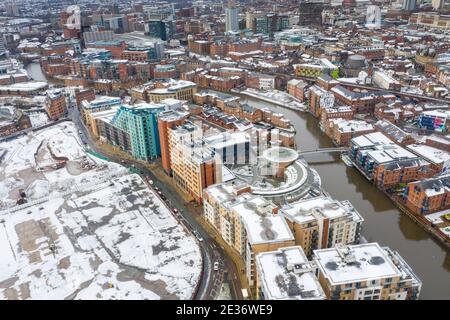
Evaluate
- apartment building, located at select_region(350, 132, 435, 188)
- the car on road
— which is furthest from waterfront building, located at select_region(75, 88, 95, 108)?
apartment building, located at select_region(350, 132, 435, 188)

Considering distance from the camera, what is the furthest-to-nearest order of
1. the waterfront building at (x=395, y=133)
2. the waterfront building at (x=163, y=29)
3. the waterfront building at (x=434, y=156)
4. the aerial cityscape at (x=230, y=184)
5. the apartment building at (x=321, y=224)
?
the waterfront building at (x=163, y=29), the waterfront building at (x=395, y=133), the waterfront building at (x=434, y=156), the apartment building at (x=321, y=224), the aerial cityscape at (x=230, y=184)

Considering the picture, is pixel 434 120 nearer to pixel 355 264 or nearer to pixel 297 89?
pixel 297 89

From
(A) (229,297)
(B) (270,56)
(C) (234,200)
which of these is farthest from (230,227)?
(B) (270,56)

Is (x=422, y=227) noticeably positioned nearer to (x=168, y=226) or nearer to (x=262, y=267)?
(x=262, y=267)

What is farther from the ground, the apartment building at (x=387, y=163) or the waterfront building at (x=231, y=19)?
the waterfront building at (x=231, y=19)

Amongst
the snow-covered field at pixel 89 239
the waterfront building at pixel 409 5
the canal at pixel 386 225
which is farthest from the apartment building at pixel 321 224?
→ the waterfront building at pixel 409 5

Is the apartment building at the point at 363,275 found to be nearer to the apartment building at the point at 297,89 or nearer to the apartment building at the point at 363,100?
the apartment building at the point at 363,100

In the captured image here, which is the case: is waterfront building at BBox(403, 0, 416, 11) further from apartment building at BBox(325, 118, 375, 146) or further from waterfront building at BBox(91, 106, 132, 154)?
waterfront building at BBox(91, 106, 132, 154)

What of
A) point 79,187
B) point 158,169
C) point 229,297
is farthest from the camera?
point 158,169
